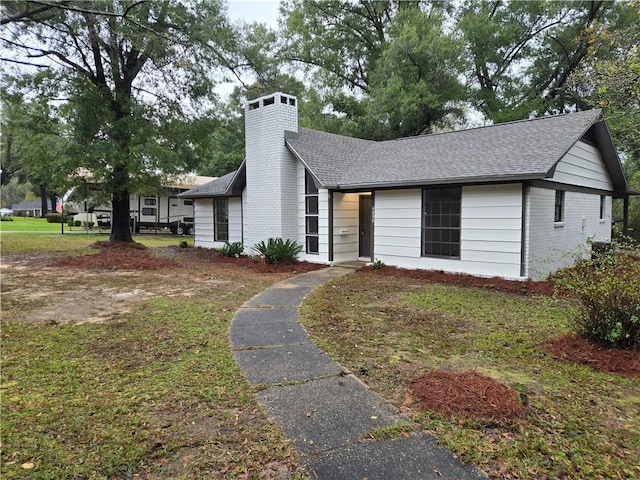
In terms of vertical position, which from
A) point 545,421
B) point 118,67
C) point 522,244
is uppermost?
point 118,67

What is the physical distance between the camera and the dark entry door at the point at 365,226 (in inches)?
519

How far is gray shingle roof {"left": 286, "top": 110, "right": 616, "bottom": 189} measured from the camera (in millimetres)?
9234

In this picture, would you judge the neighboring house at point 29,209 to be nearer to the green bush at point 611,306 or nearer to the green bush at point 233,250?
the green bush at point 233,250

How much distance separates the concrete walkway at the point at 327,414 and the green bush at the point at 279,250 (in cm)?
685

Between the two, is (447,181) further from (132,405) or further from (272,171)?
(132,405)

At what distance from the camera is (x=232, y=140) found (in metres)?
35.7

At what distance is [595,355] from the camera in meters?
4.60

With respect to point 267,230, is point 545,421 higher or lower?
lower

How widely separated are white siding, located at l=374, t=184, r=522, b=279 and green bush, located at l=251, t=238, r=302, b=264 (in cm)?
278

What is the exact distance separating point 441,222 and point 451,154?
2317mm

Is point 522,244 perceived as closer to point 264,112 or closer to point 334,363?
point 334,363

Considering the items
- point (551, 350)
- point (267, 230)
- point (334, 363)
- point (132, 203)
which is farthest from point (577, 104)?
point (132, 203)

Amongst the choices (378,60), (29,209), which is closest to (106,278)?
(378,60)

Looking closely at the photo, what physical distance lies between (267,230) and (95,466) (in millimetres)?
10882
